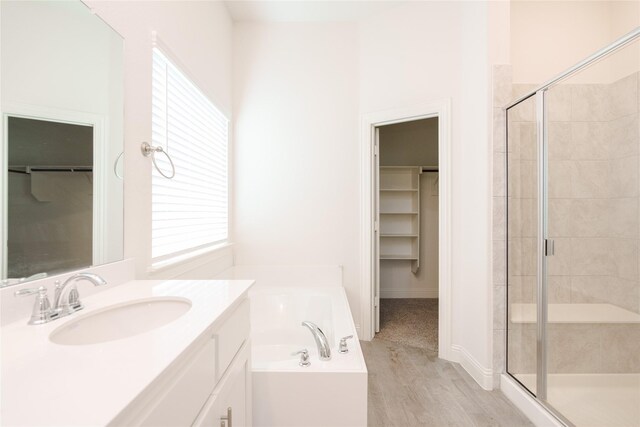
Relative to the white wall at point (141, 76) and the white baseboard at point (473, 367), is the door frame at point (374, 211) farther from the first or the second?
the white wall at point (141, 76)

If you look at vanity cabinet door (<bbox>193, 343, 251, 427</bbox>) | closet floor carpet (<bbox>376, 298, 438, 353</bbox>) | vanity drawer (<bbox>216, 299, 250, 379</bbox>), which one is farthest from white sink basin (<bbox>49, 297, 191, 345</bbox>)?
closet floor carpet (<bbox>376, 298, 438, 353</bbox>)

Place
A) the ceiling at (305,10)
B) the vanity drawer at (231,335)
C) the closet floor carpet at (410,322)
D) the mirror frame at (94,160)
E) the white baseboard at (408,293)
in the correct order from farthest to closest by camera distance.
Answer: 1. the white baseboard at (408,293)
2. the closet floor carpet at (410,322)
3. the ceiling at (305,10)
4. the vanity drawer at (231,335)
5. the mirror frame at (94,160)

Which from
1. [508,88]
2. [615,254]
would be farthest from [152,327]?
[508,88]

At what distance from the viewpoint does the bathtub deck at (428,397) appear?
5.27 ft

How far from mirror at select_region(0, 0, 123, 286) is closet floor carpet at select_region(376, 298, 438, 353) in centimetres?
233

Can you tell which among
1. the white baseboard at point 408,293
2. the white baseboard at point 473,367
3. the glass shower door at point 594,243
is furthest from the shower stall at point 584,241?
the white baseboard at point 408,293

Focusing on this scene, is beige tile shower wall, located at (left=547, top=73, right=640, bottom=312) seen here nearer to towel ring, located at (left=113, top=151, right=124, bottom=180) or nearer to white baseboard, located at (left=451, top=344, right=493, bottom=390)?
white baseboard, located at (left=451, top=344, right=493, bottom=390)

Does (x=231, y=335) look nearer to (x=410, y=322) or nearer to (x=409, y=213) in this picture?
(x=410, y=322)

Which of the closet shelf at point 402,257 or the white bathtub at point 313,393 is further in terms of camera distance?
the closet shelf at point 402,257

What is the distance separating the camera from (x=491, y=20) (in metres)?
1.89

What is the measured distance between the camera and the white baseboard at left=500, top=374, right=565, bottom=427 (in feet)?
4.91

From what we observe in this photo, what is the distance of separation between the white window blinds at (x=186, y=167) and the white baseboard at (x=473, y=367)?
6.70 ft

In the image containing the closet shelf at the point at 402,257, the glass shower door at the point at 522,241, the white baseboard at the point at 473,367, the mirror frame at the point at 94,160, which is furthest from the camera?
the closet shelf at the point at 402,257

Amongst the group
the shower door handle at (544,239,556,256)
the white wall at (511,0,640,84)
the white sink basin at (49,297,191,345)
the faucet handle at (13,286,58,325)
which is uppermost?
the white wall at (511,0,640,84)
